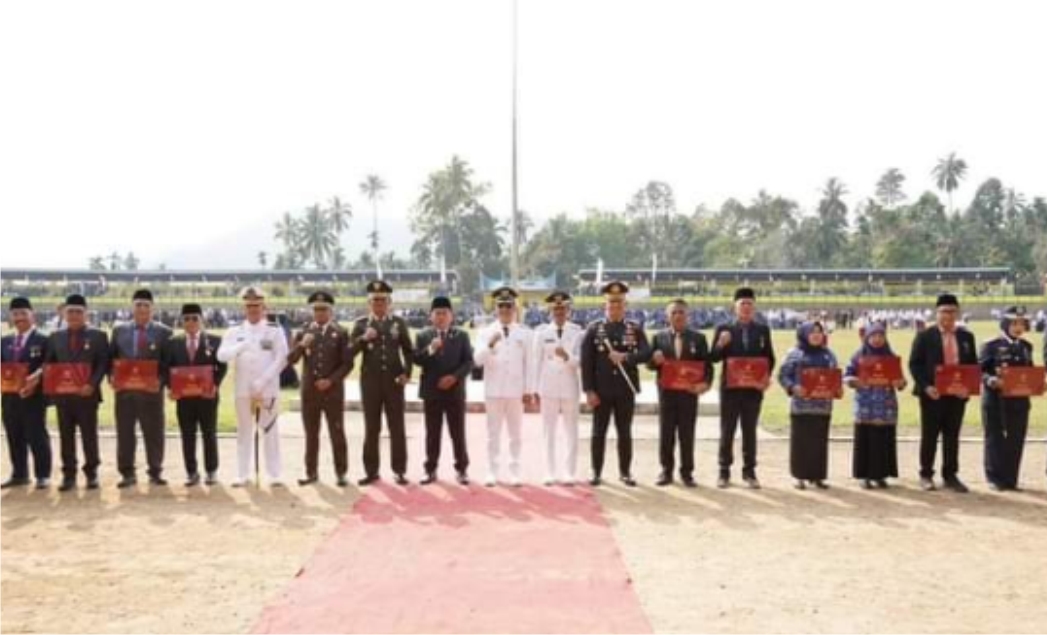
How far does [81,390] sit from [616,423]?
4.84 m

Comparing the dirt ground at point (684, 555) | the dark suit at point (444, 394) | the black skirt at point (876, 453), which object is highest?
the dark suit at point (444, 394)

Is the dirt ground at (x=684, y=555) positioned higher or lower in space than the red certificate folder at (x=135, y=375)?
lower

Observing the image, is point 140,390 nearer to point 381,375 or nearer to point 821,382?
point 381,375

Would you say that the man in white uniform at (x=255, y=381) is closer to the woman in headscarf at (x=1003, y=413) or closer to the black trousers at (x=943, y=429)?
the black trousers at (x=943, y=429)

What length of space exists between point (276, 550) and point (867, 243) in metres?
103

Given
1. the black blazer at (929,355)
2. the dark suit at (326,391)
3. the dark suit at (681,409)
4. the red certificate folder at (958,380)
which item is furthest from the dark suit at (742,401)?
the dark suit at (326,391)

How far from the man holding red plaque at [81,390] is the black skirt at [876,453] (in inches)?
274

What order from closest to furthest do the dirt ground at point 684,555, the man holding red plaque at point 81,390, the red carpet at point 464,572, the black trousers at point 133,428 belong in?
the red carpet at point 464,572 → the dirt ground at point 684,555 → the man holding red plaque at point 81,390 → the black trousers at point 133,428

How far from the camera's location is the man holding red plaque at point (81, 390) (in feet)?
29.7

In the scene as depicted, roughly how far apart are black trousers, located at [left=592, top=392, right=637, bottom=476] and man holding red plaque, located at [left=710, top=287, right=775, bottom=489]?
2.81 ft

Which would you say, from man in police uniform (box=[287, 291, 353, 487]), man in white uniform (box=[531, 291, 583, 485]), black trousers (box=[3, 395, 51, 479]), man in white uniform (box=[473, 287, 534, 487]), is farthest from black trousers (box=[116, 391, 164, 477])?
man in white uniform (box=[531, 291, 583, 485])

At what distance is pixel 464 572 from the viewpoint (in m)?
6.10

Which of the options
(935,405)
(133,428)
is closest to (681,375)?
(935,405)

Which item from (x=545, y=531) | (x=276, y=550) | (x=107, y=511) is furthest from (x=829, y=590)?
(x=107, y=511)
